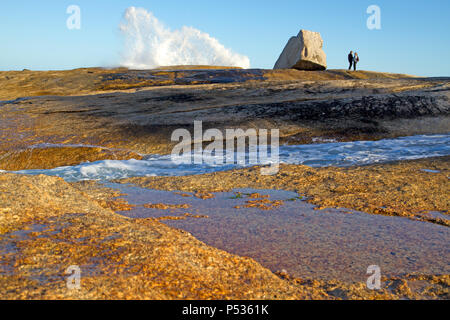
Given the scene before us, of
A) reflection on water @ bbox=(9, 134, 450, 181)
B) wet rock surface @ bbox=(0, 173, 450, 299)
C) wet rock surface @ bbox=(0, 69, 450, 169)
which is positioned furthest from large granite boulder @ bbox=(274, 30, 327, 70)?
wet rock surface @ bbox=(0, 173, 450, 299)

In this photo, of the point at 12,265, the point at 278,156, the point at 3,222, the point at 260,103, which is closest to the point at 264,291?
the point at 12,265

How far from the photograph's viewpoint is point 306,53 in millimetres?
21562

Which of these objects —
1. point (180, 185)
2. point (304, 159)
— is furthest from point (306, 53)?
point (180, 185)

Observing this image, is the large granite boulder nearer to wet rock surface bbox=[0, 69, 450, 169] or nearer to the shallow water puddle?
wet rock surface bbox=[0, 69, 450, 169]

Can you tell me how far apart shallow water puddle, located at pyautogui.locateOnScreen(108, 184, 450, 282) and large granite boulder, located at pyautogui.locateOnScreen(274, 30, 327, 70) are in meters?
18.3

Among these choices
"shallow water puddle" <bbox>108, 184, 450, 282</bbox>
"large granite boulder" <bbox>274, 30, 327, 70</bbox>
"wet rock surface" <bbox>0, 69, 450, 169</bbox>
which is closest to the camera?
"shallow water puddle" <bbox>108, 184, 450, 282</bbox>

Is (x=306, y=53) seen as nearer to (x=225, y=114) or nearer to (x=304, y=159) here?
(x=225, y=114)

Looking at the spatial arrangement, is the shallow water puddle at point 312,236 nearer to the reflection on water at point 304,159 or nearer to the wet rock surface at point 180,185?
the wet rock surface at point 180,185

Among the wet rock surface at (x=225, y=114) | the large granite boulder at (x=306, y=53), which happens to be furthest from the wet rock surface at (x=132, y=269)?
the large granite boulder at (x=306, y=53)

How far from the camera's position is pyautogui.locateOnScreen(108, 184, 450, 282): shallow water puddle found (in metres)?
2.75

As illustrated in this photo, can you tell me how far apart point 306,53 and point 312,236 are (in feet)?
64.2

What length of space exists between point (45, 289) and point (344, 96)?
35.6 feet

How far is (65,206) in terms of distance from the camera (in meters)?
3.47

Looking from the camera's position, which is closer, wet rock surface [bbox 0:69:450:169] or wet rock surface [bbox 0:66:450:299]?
wet rock surface [bbox 0:66:450:299]
